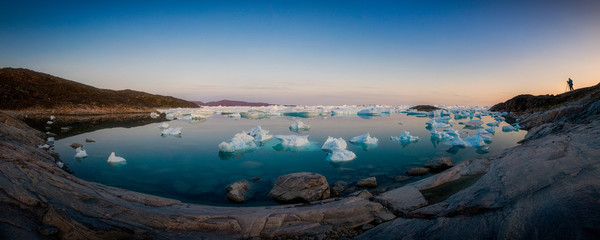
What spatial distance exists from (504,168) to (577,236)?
2494 millimetres

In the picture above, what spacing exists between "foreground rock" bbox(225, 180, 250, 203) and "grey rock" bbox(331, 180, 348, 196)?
2.18m

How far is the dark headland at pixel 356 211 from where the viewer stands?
8.13 feet

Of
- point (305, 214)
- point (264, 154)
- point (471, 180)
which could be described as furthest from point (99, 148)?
point (471, 180)

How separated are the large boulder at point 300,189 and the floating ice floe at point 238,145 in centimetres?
531

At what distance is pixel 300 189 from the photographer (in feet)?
17.5

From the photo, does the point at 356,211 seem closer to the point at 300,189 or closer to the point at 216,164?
the point at 300,189

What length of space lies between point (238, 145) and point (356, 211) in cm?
763

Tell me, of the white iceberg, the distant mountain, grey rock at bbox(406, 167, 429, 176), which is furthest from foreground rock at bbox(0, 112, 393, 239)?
the distant mountain

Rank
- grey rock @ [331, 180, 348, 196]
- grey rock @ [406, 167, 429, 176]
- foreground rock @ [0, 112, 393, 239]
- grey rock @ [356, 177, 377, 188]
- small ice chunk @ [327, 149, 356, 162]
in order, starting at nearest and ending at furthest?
1. foreground rock @ [0, 112, 393, 239]
2. grey rock @ [331, 180, 348, 196]
3. grey rock @ [356, 177, 377, 188]
4. grey rock @ [406, 167, 429, 176]
5. small ice chunk @ [327, 149, 356, 162]

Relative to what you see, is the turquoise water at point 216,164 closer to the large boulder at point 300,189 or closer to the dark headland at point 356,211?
the large boulder at point 300,189

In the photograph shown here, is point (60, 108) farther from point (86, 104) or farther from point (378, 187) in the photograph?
point (378, 187)

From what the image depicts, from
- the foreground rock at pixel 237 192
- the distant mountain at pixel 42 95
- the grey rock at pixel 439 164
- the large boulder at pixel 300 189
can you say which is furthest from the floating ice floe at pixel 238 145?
the distant mountain at pixel 42 95

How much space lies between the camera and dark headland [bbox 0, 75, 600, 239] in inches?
97.6

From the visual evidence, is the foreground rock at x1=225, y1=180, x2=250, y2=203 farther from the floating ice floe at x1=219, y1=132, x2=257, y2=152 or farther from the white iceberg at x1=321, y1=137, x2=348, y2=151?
the white iceberg at x1=321, y1=137, x2=348, y2=151
